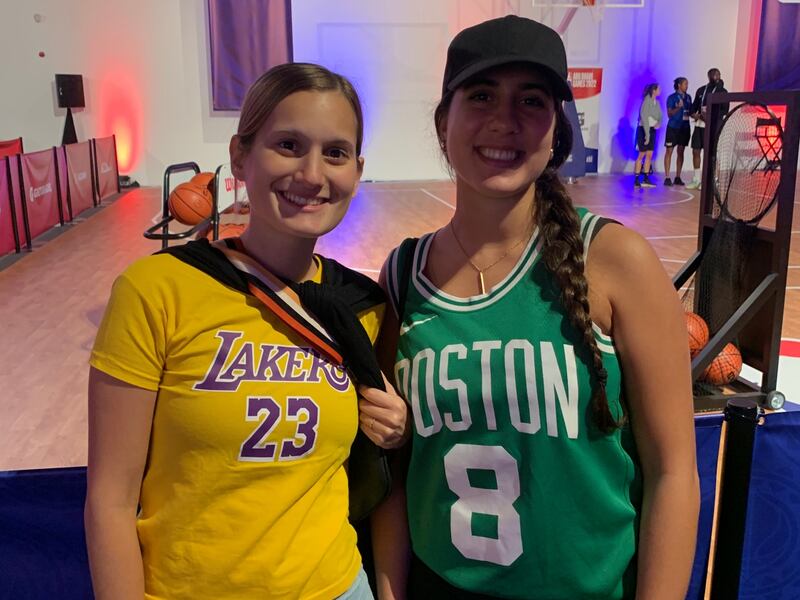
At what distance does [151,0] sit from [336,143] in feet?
51.0

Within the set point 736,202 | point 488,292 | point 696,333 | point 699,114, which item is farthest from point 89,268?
point 699,114

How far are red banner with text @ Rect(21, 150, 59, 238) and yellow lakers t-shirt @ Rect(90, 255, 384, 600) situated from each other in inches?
343

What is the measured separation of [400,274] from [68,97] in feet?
48.9

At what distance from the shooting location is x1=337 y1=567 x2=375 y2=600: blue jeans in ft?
4.30

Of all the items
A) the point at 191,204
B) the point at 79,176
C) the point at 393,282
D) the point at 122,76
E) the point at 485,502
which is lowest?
the point at 79,176

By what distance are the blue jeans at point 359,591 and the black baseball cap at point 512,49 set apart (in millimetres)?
883

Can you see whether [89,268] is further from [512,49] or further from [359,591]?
[512,49]

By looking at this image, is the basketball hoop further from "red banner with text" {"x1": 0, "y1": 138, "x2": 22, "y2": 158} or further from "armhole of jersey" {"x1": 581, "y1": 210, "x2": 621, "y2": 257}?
"armhole of jersey" {"x1": 581, "y1": 210, "x2": 621, "y2": 257}

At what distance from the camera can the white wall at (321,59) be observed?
48.4 ft

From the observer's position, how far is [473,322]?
4.32 feet

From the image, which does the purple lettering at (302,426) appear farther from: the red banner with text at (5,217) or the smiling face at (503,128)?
the red banner with text at (5,217)

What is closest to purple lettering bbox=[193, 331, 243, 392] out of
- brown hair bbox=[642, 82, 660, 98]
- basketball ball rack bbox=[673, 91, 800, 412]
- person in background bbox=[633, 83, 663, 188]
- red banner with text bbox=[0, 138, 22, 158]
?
basketball ball rack bbox=[673, 91, 800, 412]

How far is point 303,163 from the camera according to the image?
1305mm

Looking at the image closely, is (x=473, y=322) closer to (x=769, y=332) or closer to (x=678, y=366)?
(x=678, y=366)
